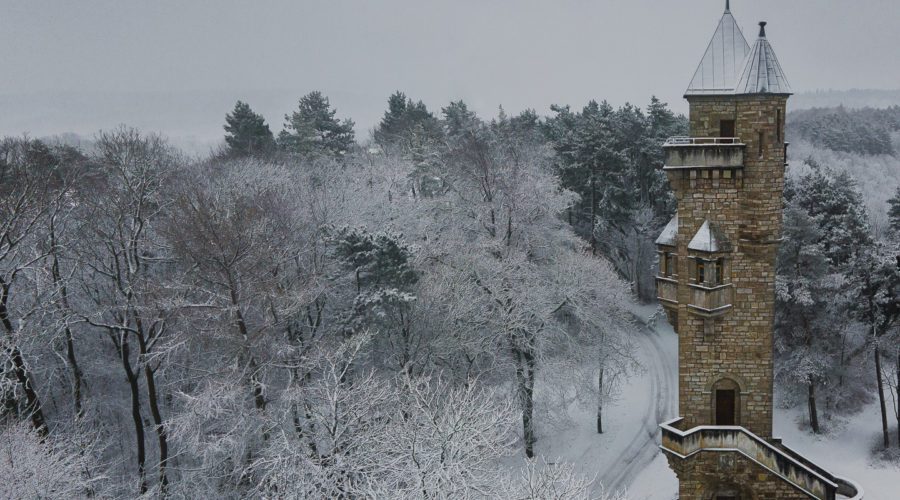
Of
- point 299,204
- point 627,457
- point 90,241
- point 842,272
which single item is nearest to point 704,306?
point 627,457

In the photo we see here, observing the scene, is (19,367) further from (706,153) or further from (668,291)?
(706,153)

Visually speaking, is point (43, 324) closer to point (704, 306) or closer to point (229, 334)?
point (229, 334)

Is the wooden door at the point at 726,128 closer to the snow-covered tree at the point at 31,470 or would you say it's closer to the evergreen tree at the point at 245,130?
the snow-covered tree at the point at 31,470

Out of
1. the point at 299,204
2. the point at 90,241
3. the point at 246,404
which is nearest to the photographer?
the point at 246,404

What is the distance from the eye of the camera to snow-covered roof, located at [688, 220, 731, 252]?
46.7ft

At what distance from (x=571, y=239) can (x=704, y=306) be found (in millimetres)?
11314

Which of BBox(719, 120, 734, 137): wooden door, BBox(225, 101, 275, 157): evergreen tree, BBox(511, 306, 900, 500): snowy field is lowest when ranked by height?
BBox(511, 306, 900, 500): snowy field

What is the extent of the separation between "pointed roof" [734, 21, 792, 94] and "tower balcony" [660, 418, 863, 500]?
8.14 metres

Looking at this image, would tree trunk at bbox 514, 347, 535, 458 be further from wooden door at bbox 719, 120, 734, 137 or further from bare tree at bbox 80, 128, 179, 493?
bare tree at bbox 80, 128, 179, 493

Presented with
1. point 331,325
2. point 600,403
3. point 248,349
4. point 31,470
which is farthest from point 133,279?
point 600,403

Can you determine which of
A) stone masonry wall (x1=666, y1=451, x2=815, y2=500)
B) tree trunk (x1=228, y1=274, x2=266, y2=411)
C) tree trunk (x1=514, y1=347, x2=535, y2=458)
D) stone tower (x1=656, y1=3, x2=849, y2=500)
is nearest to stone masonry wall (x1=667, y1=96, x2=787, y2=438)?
stone tower (x1=656, y1=3, x2=849, y2=500)

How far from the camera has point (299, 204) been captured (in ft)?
78.5

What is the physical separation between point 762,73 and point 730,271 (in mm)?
4793

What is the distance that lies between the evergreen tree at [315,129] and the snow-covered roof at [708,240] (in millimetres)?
31125
